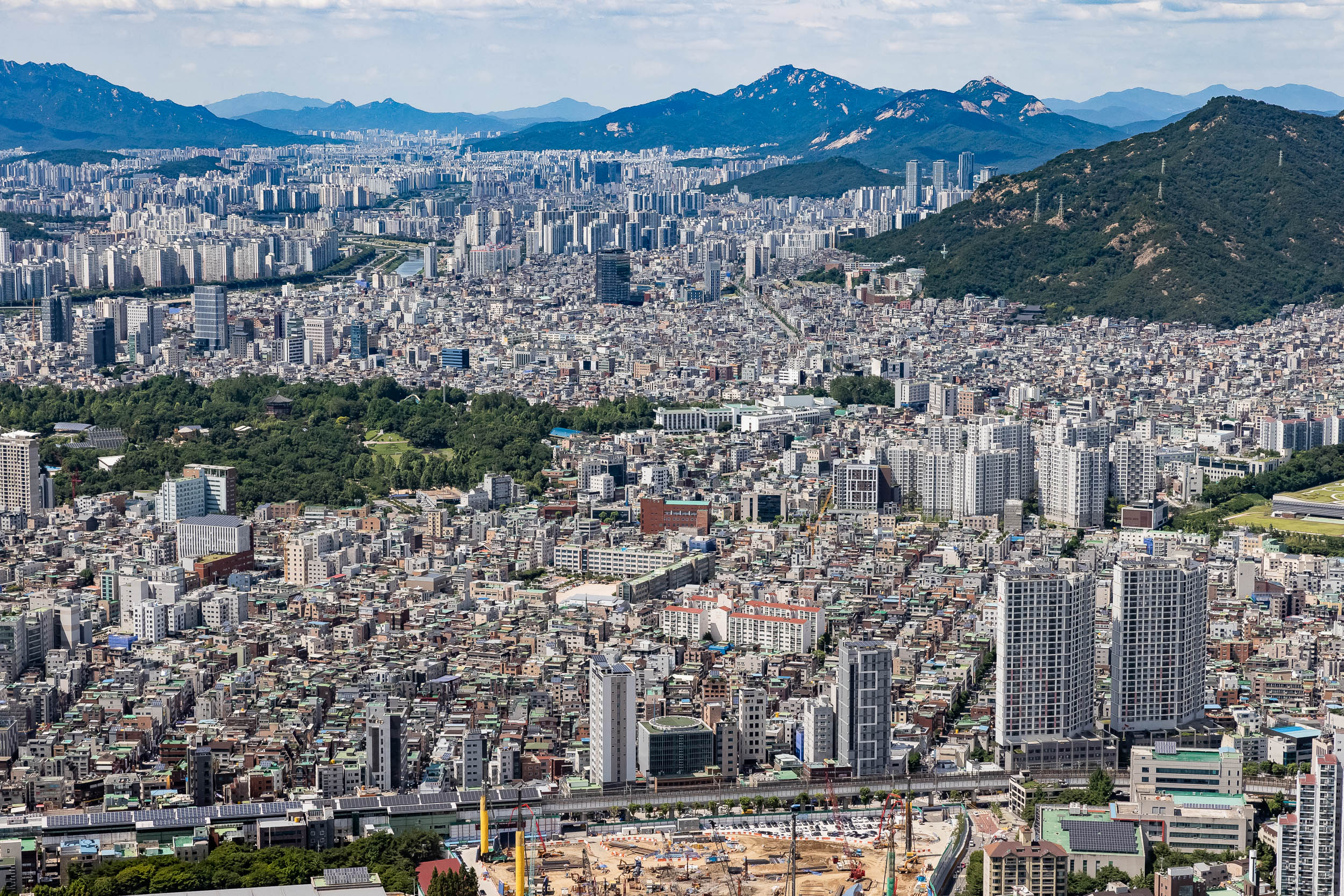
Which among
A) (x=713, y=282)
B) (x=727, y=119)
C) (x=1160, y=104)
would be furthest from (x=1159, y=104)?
(x=713, y=282)

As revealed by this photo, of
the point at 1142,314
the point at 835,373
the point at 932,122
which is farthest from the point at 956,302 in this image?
the point at 932,122

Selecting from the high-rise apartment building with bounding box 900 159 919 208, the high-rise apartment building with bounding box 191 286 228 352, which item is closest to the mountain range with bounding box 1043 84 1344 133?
the high-rise apartment building with bounding box 900 159 919 208

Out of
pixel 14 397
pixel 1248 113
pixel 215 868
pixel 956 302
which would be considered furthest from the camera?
pixel 1248 113

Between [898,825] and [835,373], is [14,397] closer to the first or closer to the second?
[835,373]

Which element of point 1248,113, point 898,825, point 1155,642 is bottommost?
point 898,825

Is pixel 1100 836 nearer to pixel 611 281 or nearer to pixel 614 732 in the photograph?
pixel 614 732

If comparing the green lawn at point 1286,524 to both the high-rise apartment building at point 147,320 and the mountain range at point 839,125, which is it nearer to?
the high-rise apartment building at point 147,320

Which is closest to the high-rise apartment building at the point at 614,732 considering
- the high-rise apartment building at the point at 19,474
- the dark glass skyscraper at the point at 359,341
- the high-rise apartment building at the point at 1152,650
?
the high-rise apartment building at the point at 1152,650
